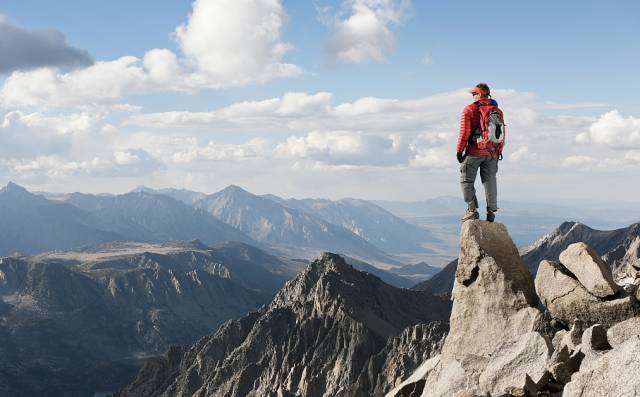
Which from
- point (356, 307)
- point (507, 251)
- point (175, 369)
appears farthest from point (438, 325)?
point (507, 251)

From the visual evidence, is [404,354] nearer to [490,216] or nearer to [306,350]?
[306,350]

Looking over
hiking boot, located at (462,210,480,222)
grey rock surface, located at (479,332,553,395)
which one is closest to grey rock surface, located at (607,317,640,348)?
grey rock surface, located at (479,332,553,395)

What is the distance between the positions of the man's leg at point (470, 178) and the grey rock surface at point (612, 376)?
8.69 meters

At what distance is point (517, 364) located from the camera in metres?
16.3

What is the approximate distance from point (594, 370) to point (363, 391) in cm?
13756

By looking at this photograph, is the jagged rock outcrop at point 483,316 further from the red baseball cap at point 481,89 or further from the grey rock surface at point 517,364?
the red baseball cap at point 481,89

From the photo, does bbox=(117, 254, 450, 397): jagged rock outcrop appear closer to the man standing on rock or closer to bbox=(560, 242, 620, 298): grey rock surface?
the man standing on rock

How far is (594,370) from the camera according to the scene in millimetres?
13766

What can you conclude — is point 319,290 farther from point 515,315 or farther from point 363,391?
point 515,315

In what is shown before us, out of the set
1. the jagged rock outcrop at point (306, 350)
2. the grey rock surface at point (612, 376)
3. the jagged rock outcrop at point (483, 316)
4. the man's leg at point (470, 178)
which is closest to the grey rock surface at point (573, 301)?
the jagged rock outcrop at point (483, 316)

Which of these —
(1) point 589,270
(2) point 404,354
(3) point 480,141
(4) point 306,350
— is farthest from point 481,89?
(4) point 306,350

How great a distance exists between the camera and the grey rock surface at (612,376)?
13.0 meters

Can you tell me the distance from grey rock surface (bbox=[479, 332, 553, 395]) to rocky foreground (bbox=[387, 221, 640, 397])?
27mm

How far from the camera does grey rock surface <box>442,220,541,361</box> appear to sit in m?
20.1
